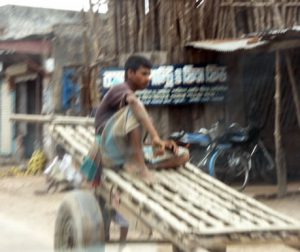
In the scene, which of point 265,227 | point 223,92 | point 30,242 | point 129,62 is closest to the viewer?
point 265,227

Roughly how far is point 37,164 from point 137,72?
9.38m

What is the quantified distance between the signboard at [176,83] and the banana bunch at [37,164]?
13.2 feet

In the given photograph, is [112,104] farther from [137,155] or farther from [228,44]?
[228,44]

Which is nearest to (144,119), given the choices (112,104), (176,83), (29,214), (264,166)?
(112,104)

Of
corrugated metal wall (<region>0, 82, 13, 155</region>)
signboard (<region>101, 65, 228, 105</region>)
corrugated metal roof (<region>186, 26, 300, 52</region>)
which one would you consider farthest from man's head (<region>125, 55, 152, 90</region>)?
corrugated metal wall (<region>0, 82, 13, 155</region>)

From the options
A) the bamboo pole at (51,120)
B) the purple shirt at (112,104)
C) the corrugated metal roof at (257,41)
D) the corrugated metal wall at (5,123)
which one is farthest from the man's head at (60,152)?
the purple shirt at (112,104)

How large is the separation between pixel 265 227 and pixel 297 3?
7556mm

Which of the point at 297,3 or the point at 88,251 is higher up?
the point at 297,3

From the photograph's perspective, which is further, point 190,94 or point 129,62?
point 190,94

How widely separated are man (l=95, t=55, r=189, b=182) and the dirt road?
2.33m

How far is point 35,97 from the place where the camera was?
50.6 ft

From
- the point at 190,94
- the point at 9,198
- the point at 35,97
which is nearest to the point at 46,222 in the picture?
the point at 9,198

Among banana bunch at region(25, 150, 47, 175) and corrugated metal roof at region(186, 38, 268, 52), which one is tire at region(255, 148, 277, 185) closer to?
corrugated metal roof at region(186, 38, 268, 52)

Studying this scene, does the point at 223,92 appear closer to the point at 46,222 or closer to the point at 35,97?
the point at 46,222
